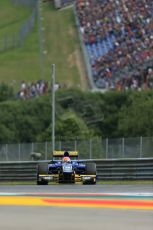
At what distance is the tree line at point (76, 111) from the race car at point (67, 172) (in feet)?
87.0

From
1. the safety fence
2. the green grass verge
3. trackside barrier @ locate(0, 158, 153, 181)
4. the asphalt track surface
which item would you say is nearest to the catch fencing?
trackside barrier @ locate(0, 158, 153, 181)

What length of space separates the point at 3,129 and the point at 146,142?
2646cm

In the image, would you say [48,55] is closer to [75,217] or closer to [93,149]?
[93,149]

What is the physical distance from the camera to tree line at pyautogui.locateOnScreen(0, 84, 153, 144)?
167ft

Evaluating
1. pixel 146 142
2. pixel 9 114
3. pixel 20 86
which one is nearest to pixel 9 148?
pixel 146 142

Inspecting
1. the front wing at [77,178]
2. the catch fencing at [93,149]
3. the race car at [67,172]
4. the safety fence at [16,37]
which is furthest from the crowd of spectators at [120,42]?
the front wing at [77,178]

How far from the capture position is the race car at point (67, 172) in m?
22.2

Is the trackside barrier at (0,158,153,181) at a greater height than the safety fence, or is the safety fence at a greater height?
the safety fence

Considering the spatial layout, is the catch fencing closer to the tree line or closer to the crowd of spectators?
the tree line

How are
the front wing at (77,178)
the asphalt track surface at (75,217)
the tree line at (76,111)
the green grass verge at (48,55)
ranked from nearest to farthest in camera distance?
the asphalt track surface at (75,217) → the front wing at (77,178) → the tree line at (76,111) → the green grass verge at (48,55)

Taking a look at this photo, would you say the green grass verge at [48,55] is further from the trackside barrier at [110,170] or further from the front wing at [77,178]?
the front wing at [77,178]

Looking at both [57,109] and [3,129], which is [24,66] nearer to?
[57,109]

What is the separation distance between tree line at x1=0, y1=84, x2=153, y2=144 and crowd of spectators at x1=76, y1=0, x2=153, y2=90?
4.25 ft

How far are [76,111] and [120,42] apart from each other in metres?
6.54
